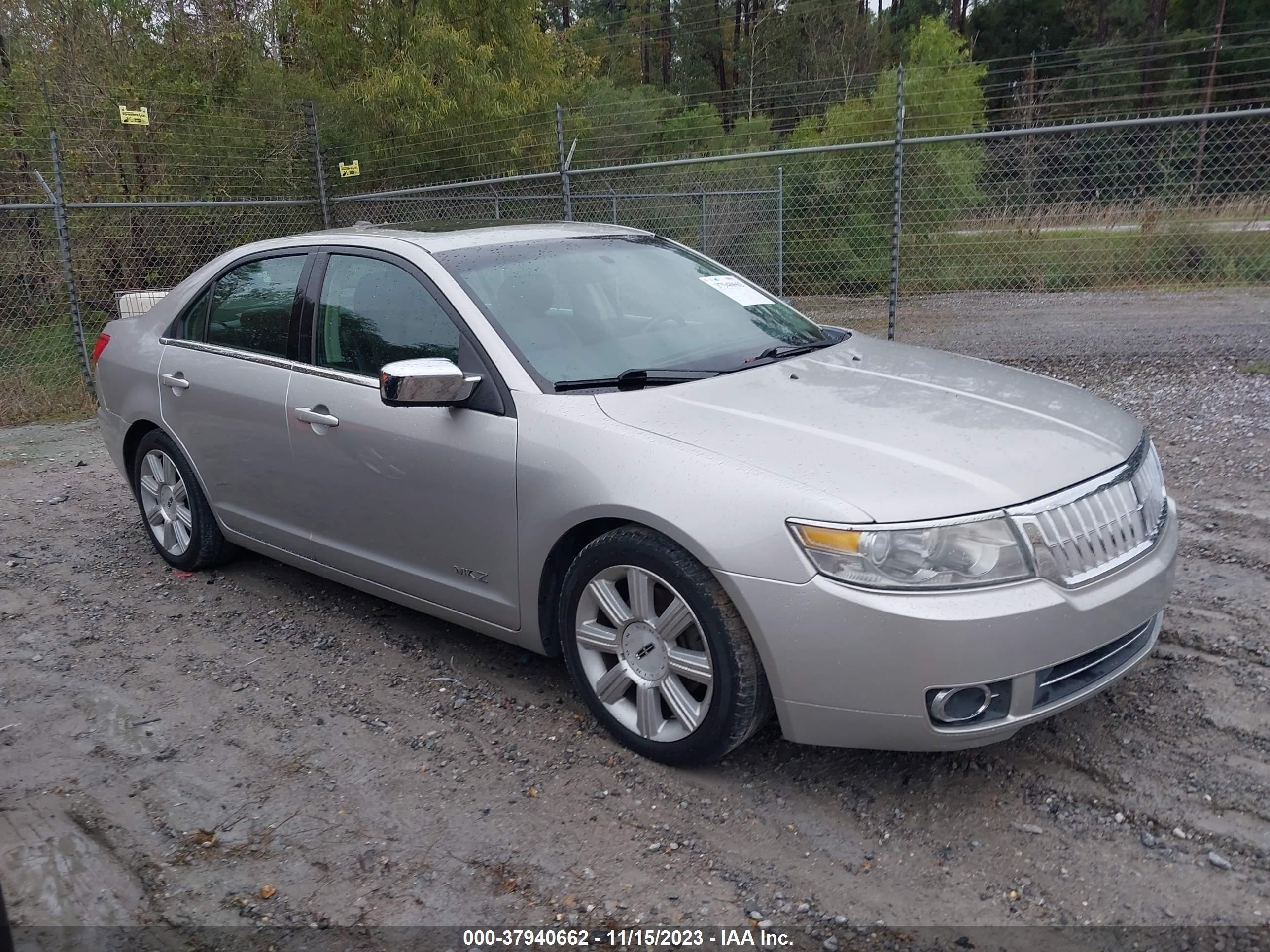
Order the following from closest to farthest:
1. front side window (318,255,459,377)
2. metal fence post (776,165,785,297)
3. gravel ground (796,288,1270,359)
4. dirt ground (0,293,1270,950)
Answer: dirt ground (0,293,1270,950)
front side window (318,255,459,377)
gravel ground (796,288,1270,359)
metal fence post (776,165,785,297)

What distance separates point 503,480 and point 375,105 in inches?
501

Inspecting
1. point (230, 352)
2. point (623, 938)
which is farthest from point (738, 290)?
point (623, 938)

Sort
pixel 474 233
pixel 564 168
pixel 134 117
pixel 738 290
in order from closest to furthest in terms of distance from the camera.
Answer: pixel 474 233 → pixel 738 290 → pixel 564 168 → pixel 134 117

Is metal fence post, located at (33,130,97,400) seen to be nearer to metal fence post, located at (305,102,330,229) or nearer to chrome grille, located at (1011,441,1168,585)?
metal fence post, located at (305,102,330,229)

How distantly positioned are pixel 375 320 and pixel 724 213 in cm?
1187

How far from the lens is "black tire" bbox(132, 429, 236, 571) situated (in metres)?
4.92

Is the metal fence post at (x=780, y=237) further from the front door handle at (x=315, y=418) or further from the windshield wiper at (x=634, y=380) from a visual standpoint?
the windshield wiper at (x=634, y=380)

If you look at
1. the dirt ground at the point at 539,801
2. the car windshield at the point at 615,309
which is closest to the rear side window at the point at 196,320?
the dirt ground at the point at 539,801

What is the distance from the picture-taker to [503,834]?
2.96m

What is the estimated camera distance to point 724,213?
15188mm

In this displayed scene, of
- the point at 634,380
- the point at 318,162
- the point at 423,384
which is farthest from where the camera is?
the point at 318,162

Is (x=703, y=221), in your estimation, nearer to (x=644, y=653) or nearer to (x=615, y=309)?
(x=615, y=309)

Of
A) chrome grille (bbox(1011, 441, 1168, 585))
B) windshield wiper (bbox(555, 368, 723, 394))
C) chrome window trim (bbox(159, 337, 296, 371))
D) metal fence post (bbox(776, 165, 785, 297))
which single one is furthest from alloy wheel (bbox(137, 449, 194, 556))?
metal fence post (bbox(776, 165, 785, 297))

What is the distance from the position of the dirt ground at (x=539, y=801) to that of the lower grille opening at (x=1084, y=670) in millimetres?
342
